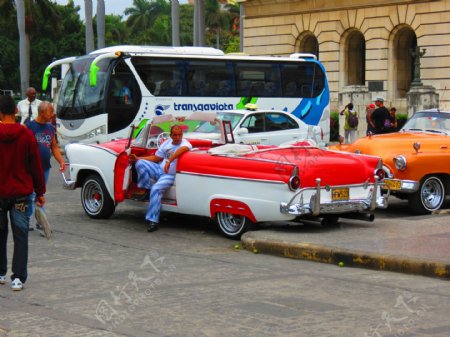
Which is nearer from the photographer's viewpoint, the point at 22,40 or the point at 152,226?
the point at 152,226

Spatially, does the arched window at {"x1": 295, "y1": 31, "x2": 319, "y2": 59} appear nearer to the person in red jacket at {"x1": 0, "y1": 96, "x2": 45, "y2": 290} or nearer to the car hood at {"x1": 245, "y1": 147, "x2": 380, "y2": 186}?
the car hood at {"x1": 245, "y1": 147, "x2": 380, "y2": 186}

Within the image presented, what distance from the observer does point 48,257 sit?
11375 millimetres

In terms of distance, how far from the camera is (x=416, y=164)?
49.9 ft

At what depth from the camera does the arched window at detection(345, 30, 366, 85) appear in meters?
49.9

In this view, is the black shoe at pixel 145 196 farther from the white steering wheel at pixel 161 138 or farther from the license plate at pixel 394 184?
the license plate at pixel 394 184

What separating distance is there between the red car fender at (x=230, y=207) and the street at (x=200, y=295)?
0.42 metres

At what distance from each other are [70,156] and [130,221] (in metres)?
1.48

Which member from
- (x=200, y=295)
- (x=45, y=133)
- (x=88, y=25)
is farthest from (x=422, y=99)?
(x=200, y=295)

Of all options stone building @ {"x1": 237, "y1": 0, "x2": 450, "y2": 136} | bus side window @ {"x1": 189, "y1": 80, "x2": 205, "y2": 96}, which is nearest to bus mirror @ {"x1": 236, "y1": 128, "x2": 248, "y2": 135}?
bus side window @ {"x1": 189, "y1": 80, "x2": 205, "y2": 96}

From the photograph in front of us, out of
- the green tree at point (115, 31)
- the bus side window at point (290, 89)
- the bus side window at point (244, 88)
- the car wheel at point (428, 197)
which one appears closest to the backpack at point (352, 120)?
the bus side window at point (290, 89)

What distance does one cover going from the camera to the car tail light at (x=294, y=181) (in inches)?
473

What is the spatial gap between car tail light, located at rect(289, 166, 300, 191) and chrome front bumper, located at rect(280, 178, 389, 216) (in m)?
0.07

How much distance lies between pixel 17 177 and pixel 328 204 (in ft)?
15.2

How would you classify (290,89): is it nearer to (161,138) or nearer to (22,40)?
(161,138)
